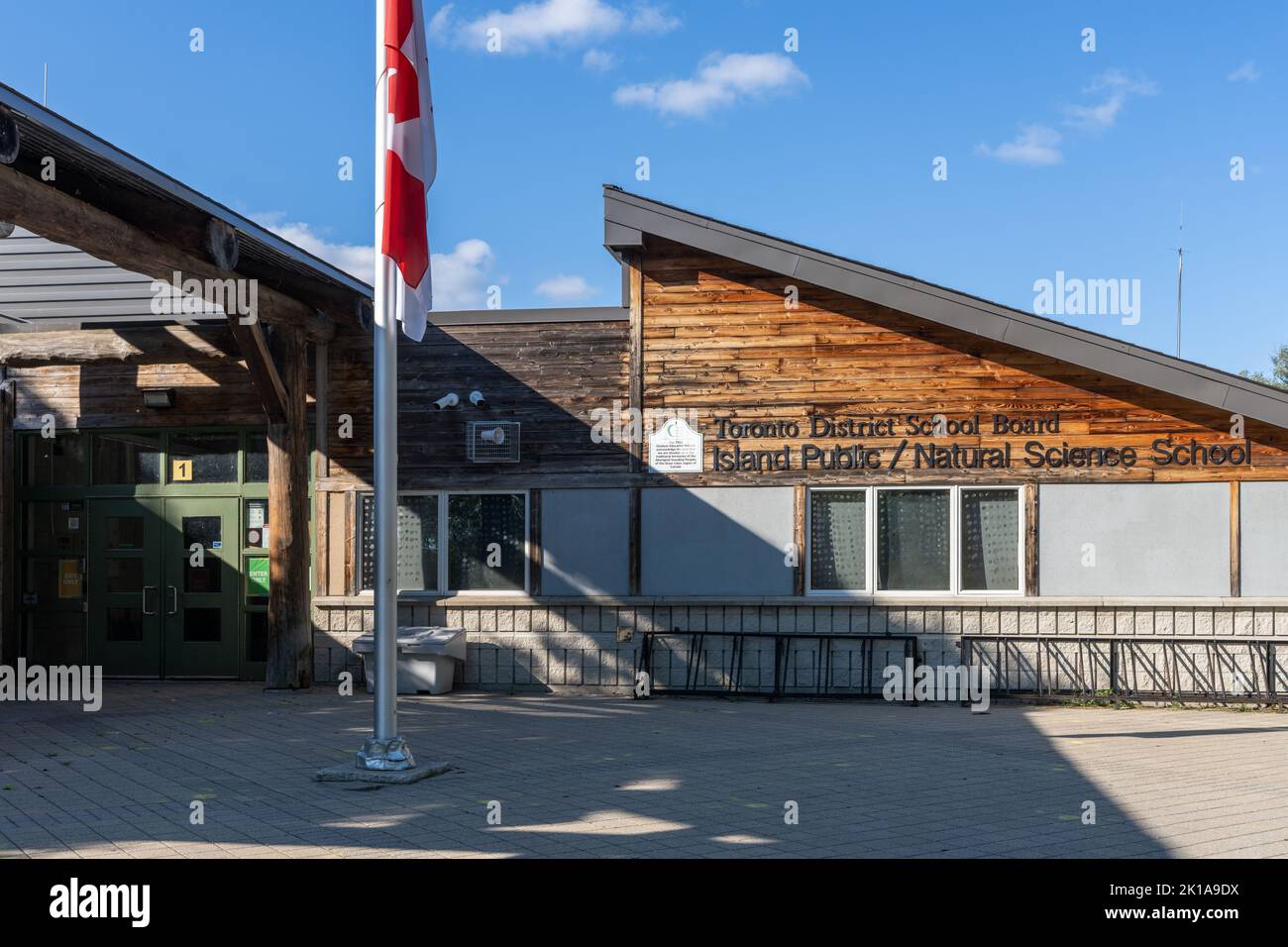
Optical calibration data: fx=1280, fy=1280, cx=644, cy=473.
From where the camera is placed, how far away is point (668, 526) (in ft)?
45.4

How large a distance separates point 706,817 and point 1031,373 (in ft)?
25.2

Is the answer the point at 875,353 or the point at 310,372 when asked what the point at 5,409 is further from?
the point at 875,353

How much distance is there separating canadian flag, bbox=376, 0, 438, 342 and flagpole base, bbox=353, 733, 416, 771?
2.80 metres

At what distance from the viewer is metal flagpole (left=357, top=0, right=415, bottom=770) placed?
28.2ft

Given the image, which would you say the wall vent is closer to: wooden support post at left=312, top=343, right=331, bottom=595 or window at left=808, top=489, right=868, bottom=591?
wooden support post at left=312, top=343, right=331, bottom=595

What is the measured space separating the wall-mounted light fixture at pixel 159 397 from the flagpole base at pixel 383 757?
7.53 metres

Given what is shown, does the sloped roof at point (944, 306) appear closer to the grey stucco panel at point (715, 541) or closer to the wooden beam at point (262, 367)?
the grey stucco panel at point (715, 541)

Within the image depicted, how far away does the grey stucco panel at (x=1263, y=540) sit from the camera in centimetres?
1310

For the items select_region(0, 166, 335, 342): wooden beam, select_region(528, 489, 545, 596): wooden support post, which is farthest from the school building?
select_region(0, 166, 335, 342): wooden beam

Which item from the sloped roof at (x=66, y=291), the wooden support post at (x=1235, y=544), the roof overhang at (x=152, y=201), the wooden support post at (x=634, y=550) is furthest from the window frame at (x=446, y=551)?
the wooden support post at (x=1235, y=544)

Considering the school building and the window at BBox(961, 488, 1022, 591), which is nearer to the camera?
the school building

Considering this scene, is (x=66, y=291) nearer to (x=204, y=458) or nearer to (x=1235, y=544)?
(x=204, y=458)

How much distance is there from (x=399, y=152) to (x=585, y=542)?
6.03m

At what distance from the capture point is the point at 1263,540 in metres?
13.1
